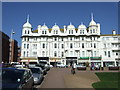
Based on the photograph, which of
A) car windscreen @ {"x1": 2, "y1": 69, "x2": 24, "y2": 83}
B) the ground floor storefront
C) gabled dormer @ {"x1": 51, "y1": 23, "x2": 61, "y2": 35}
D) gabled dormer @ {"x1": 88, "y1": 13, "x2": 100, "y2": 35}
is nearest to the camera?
car windscreen @ {"x1": 2, "y1": 69, "x2": 24, "y2": 83}

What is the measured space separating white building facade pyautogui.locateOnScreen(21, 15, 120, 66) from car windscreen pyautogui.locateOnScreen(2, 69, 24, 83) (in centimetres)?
5122

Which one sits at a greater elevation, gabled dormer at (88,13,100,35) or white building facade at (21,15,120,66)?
gabled dormer at (88,13,100,35)

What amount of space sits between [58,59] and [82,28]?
1401 centimetres

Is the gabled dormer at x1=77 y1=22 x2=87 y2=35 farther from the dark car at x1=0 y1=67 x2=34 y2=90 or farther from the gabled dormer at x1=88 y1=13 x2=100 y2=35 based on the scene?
the dark car at x1=0 y1=67 x2=34 y2=90

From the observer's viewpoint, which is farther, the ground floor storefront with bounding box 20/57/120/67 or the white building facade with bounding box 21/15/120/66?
the white building facade with bounding box 21/15/120/66

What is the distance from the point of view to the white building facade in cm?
5959

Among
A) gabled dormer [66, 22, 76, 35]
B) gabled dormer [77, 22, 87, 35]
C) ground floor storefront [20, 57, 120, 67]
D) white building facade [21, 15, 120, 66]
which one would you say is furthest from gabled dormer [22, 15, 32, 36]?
gabled dormer [77, 22, 87, 35]

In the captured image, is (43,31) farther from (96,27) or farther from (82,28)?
(96,27)

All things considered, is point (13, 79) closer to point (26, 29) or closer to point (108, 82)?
point (108, 82)

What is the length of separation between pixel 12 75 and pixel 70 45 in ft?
173

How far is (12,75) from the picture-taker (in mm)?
8266

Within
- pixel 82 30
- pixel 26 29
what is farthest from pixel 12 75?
pixel 26 29

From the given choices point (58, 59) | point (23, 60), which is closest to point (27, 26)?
point (23, 60)

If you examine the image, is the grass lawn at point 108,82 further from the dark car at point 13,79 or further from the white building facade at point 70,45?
the white building facade at point 70,45
